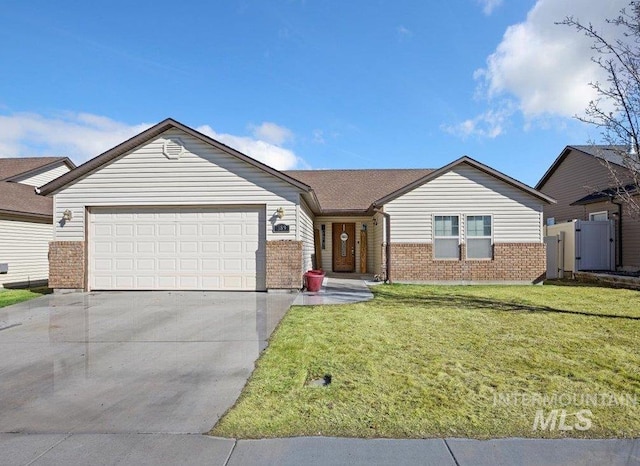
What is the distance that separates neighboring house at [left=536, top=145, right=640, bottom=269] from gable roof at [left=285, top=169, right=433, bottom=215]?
A: 23.0 ft

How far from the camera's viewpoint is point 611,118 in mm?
7703

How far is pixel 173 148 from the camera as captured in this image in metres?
11.3

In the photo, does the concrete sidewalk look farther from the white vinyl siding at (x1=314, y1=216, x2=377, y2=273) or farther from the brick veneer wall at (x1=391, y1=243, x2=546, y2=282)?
the white vinyl siding at (x1=314, y1=216, x2=377, y2=273)

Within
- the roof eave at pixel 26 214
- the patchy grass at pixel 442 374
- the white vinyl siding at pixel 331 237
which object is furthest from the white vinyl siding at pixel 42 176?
the patchy grass at pixel 442 374

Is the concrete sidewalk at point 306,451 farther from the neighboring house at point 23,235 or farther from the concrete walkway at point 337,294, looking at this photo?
the neighboring house at point 23,235

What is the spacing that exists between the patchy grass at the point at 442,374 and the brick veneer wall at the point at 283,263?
296 cm

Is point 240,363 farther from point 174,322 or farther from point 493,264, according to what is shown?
point 493,264

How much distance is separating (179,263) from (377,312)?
644cm

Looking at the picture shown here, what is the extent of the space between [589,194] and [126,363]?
65.8ft

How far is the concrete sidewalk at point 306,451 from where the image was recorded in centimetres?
277

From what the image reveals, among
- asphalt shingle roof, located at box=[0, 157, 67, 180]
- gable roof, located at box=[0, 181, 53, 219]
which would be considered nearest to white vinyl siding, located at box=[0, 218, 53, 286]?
gable roof, located at box=[0, 181, 53, 219]

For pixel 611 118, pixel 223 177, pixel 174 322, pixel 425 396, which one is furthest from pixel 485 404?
pixel 223 177

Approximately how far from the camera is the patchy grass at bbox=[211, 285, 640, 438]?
128 inches

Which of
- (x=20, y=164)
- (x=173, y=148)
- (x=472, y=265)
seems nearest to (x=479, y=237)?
(x=472, y=265)
